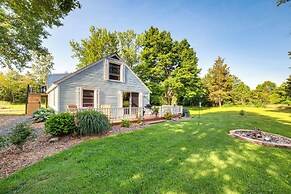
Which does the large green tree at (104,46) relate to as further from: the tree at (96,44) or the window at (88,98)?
the window at (88,98)

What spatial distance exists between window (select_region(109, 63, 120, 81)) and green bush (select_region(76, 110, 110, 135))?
5735 mm

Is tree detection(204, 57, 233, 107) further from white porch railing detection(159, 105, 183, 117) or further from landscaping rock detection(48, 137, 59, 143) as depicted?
landscaping rock detection(48, 137, 59, 143)

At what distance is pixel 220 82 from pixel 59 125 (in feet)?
108

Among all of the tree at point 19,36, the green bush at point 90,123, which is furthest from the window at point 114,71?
the green bush at point 90,123

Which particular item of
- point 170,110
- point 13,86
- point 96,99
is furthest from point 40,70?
point 170,110

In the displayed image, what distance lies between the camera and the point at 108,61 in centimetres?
1072

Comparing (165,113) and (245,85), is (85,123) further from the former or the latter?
(245,85)

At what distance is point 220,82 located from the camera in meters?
30.5

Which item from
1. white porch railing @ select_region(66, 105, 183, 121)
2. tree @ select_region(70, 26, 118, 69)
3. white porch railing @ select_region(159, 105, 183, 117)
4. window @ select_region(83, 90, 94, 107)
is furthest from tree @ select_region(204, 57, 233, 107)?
window @ select_region(83, 90, 94, 107)

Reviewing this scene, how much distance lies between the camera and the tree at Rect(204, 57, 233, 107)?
30.3 meters

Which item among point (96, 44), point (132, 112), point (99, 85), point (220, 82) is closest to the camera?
point (132, 112)

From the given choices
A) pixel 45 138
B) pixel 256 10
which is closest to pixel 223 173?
pixel 45 138

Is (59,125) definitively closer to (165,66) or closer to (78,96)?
(78,96)

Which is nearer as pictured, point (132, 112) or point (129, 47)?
point (132, 112)
